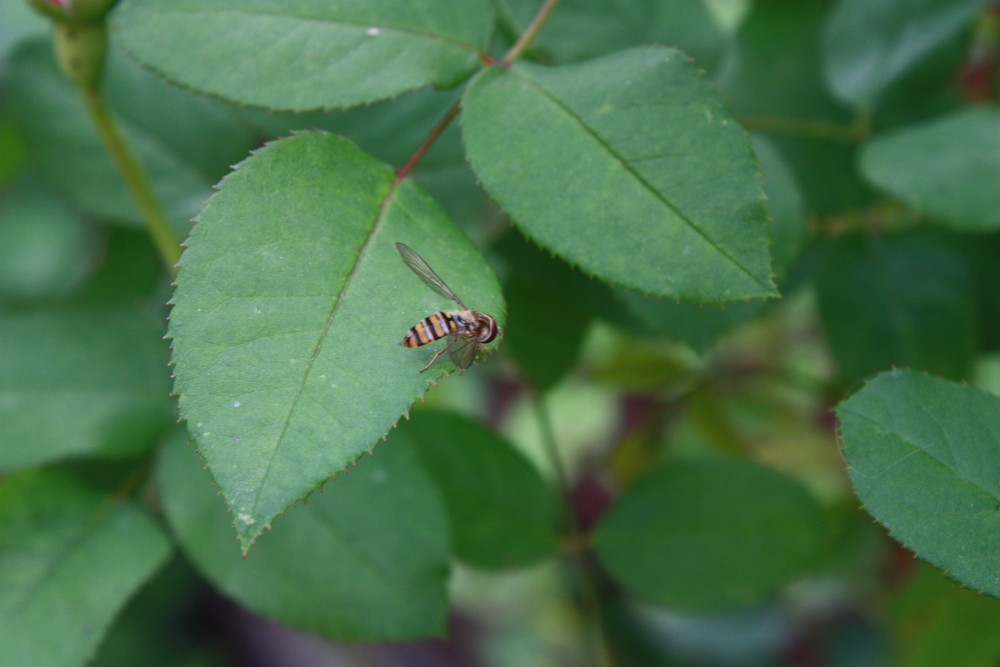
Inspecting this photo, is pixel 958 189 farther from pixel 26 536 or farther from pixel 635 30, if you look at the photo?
pixel 26 536

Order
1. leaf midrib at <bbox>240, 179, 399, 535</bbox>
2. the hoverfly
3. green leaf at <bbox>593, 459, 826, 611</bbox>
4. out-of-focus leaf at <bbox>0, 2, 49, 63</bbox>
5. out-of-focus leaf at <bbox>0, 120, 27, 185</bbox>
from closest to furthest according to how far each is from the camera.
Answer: leaf midrib at <bbox>240, 179, 399, 535</bbox> < the hoverfly < green leaf at <bbox>593, 459, 826, 611</bbox> < out-of-focus leaf at <bbox>0, 2, 49, 63</bbox> < out-of-focus leaf at <bbox>0, 120, 27, 185</bbox>

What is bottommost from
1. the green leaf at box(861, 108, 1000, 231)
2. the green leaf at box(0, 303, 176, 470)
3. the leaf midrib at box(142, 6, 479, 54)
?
the green leaf at box(0, 303, 176, 470)

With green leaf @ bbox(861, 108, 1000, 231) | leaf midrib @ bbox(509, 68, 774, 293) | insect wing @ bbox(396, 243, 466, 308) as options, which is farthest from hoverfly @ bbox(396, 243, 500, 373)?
green leaf @ bbox(861, 108, 1000, 231)

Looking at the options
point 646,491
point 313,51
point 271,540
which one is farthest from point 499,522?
point 313,51

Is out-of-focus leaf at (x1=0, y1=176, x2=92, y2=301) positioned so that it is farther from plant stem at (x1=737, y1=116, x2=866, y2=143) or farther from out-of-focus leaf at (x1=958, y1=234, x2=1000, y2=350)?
out-of-focus leaf at (x1=958, y1=234, x2=1000, y2=350)

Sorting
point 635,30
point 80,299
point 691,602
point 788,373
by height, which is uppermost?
point 635,30

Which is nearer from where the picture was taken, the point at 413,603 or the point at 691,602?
the point at 413,603
